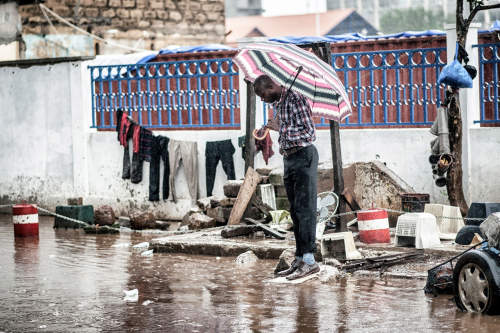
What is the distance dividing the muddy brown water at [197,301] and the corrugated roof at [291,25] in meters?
49.7

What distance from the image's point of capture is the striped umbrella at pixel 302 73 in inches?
377

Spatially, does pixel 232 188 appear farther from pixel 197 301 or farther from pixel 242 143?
pixel 197 301

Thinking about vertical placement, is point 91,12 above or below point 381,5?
below

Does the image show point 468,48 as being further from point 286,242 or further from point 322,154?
point 286,242

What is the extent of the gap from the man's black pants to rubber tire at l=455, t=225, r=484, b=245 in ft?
6.40

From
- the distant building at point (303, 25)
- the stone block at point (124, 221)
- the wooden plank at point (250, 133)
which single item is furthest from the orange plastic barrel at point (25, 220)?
the distant building at point (303, 25)

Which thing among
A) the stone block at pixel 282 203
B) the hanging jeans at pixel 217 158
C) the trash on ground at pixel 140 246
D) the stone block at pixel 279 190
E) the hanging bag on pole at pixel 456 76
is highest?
the hanging bag on pole at pixel 456 76

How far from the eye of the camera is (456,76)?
11.7 meters

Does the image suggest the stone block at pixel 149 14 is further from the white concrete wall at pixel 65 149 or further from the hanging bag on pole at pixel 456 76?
the hanging bag on pole at pixel 456 76

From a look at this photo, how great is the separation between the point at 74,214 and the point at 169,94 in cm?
251

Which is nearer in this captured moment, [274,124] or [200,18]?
[274,124]

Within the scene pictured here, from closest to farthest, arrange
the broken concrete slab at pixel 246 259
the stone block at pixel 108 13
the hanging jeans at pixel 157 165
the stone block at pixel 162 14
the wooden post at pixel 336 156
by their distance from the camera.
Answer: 1. the broken concrete slab at pixel 246 259
2. the wooden post at pixel 336 156
3. the hanging jeans at pixel 157 165
4. the stone block at pixel 108 13
5. the stone block at pixel 162 14

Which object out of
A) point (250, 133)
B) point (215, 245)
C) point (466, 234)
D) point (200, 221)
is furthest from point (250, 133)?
point (466, 234)

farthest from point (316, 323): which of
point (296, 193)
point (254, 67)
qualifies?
point (254, 67)
